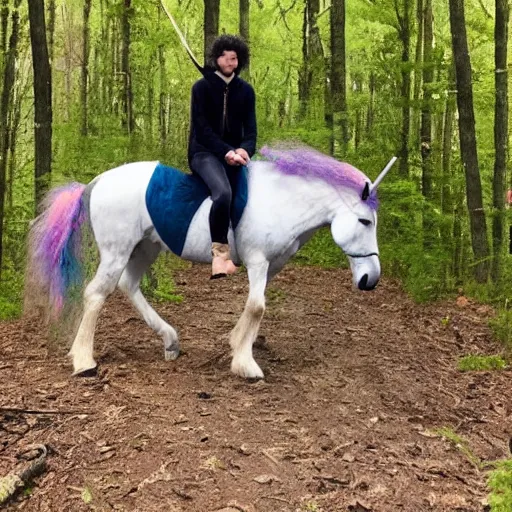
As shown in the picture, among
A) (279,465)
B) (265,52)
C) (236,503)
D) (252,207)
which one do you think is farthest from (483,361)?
(265,52)

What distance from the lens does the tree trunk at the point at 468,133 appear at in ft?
25.9

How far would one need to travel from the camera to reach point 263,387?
4598 mm

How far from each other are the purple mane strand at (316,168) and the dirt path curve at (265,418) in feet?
5.01

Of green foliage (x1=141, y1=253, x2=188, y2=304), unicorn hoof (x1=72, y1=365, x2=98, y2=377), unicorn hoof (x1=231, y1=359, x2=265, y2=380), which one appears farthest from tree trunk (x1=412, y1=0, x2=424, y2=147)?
unicorn hoof (x1=72, y1=365, x2=98, y2=377)

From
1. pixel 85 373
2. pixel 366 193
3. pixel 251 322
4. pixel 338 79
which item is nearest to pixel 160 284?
pixel 85 373

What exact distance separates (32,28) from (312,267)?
5.57 meters

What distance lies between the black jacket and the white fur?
0.30 metres

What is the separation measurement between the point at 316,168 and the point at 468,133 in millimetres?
4041

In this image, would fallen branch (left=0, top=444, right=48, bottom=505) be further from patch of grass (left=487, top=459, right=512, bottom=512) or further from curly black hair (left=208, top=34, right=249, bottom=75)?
curly black hair (left=208, top=34, right=249, bottom=75)

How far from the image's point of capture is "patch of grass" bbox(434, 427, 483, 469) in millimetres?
3551

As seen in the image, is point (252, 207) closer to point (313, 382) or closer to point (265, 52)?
point (313, 382)

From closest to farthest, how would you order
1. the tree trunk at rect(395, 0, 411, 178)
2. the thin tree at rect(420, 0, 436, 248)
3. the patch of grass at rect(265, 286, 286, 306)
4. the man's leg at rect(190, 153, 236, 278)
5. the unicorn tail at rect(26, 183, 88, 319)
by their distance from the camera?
the man's leg at rect(190, 153, 236, 278) → the unicorn tail at rect(26, 183, 88, 319) → the patch of grass at rect(265, 286, 286, 306) → the thin tree at rect(420, 0, 436, 248) → the tree trunk at rect(395, 0, 411, 178)

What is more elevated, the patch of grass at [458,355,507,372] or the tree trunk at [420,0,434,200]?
the tree trunk at [420,0,434,200]

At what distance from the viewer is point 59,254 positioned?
16.6ft
